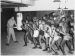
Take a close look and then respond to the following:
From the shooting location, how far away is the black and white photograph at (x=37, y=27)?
2947 millimetres

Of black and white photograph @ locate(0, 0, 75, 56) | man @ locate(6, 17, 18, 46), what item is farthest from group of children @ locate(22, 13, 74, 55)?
man @ locate(6, 17, 18, 46)

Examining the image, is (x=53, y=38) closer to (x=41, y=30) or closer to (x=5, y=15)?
(x=41, y=30)

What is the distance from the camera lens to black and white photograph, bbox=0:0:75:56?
2.95 meters

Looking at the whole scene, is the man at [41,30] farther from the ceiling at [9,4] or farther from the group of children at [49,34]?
the ceiling at [9,4]

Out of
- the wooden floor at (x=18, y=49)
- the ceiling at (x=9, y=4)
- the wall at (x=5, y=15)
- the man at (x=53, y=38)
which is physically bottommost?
the wooden floor at (x=18, y=49)

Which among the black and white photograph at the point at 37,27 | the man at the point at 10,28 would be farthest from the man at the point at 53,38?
the man at the point at 10,28

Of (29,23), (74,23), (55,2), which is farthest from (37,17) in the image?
(74,23)

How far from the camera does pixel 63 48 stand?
9.66 ft

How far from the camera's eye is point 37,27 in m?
3.02

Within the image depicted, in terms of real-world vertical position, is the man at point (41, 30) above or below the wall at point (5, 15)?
below

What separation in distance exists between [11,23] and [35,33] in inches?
15.0

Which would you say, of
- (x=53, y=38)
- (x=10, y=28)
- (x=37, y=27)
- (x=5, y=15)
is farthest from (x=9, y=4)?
(x=53, y=38)

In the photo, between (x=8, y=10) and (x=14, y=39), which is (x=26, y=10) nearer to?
(x=8, y=10)

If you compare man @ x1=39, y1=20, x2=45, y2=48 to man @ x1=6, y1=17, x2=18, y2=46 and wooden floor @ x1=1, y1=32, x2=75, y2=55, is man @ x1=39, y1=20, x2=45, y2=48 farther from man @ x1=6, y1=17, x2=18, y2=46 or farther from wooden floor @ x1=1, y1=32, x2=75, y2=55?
man @ x1=6, y1=17, x2=18, y2=46
